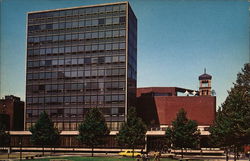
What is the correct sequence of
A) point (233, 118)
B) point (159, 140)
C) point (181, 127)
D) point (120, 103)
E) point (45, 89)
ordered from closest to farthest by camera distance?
point (233, 118) → point (181, 127) → point (159, 140) → point (120, 103) → point (45, 89)

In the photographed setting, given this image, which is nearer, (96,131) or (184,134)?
(184,134)

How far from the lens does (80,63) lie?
106 metres

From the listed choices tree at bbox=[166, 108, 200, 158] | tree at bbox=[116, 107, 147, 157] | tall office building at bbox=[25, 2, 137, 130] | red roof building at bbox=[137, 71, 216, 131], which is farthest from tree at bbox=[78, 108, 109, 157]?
red roof building at bbox=[137, 71, 216, 131]

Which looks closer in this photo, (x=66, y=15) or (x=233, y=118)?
(x=233, y=118)

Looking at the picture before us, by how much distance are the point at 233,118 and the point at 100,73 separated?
5827cm

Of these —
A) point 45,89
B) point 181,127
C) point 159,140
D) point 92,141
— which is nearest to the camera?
point 181,127

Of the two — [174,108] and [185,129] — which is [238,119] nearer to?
[185,129]

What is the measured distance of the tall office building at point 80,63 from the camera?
334ft

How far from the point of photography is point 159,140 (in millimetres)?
94250

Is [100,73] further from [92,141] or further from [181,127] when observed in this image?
[181,127]

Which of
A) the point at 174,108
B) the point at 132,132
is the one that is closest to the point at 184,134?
the point at 132,132

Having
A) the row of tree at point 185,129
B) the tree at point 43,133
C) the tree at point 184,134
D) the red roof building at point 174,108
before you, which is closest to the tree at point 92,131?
the row of tree at point 185,129

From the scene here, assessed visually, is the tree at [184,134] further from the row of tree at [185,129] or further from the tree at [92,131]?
the tree at [92,131]

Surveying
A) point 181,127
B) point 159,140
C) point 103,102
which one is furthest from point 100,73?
point 181,127
